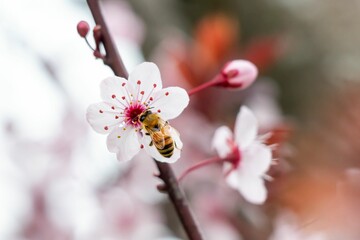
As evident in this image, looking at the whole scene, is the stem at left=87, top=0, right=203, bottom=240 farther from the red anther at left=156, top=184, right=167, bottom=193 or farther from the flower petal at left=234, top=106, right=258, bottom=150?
the flower petal at left=234, top=106, right=258, bottom=150

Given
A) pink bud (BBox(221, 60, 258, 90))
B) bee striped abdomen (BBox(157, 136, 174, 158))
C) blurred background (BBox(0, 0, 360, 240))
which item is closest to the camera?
bee striped abdomen (BBox(157, 136, 174, 158))

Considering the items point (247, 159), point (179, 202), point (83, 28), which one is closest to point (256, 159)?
point (247, 159)

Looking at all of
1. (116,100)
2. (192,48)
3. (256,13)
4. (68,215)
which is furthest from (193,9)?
(116,100)

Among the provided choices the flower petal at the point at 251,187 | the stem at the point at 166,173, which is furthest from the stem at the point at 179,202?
the flower petal at the point at 251,187

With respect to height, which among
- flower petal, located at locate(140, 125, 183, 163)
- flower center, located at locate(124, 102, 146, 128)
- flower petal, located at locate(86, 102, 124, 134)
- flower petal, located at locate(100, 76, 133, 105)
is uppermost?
flower petal, located at locate(100, 76, 133, 105)

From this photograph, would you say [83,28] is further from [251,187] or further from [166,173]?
[251,187]

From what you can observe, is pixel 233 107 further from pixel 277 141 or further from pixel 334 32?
pixel 277 141

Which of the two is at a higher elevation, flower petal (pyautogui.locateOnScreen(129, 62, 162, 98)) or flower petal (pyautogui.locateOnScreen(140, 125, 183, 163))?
flower petal (pyautogui.locateOnScreen(129, 62, 162, 98))

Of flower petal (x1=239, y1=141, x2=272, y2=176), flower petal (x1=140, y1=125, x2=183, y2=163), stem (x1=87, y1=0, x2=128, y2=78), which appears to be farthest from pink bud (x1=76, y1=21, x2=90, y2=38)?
flower petal (x1=239, y1=141, x2=272, y2=176)
